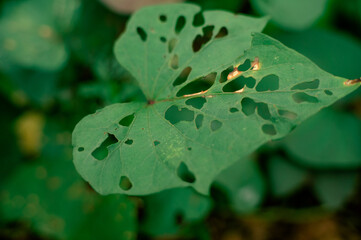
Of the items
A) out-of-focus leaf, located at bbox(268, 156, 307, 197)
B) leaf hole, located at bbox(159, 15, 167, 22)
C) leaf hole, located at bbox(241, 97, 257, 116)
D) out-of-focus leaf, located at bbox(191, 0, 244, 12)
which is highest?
leaf hole, located at bbox(159, 15, 167, 22)

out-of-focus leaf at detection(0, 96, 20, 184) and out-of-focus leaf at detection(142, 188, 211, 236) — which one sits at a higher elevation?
out-of-focus leaf at detection(142, 188, 211, 236)

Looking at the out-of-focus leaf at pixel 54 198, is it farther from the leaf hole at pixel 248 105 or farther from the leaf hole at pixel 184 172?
the leaf hole at pixel 248 105

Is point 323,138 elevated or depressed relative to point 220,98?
depressed

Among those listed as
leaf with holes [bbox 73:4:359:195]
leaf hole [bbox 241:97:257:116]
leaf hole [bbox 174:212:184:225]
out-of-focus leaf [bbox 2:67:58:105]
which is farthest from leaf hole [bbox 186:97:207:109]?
out-of-focus leaf [bbox 2:67:58:105]

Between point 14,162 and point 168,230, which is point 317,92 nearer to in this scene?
point 168,230

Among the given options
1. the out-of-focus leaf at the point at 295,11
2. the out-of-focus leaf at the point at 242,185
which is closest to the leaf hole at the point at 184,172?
the out-of-focus leaf at the point at 242,185

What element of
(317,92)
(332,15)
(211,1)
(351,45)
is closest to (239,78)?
(317,92)

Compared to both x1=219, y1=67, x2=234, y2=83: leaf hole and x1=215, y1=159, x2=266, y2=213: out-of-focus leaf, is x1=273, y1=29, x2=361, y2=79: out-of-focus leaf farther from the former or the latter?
x1=219, y1=67, x2=234, y2=83: leaf hole

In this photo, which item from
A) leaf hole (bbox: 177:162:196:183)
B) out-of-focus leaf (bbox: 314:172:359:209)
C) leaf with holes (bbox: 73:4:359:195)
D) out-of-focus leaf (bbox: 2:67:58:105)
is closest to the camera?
leaf with holes (bbox: 73:4:359:195)
